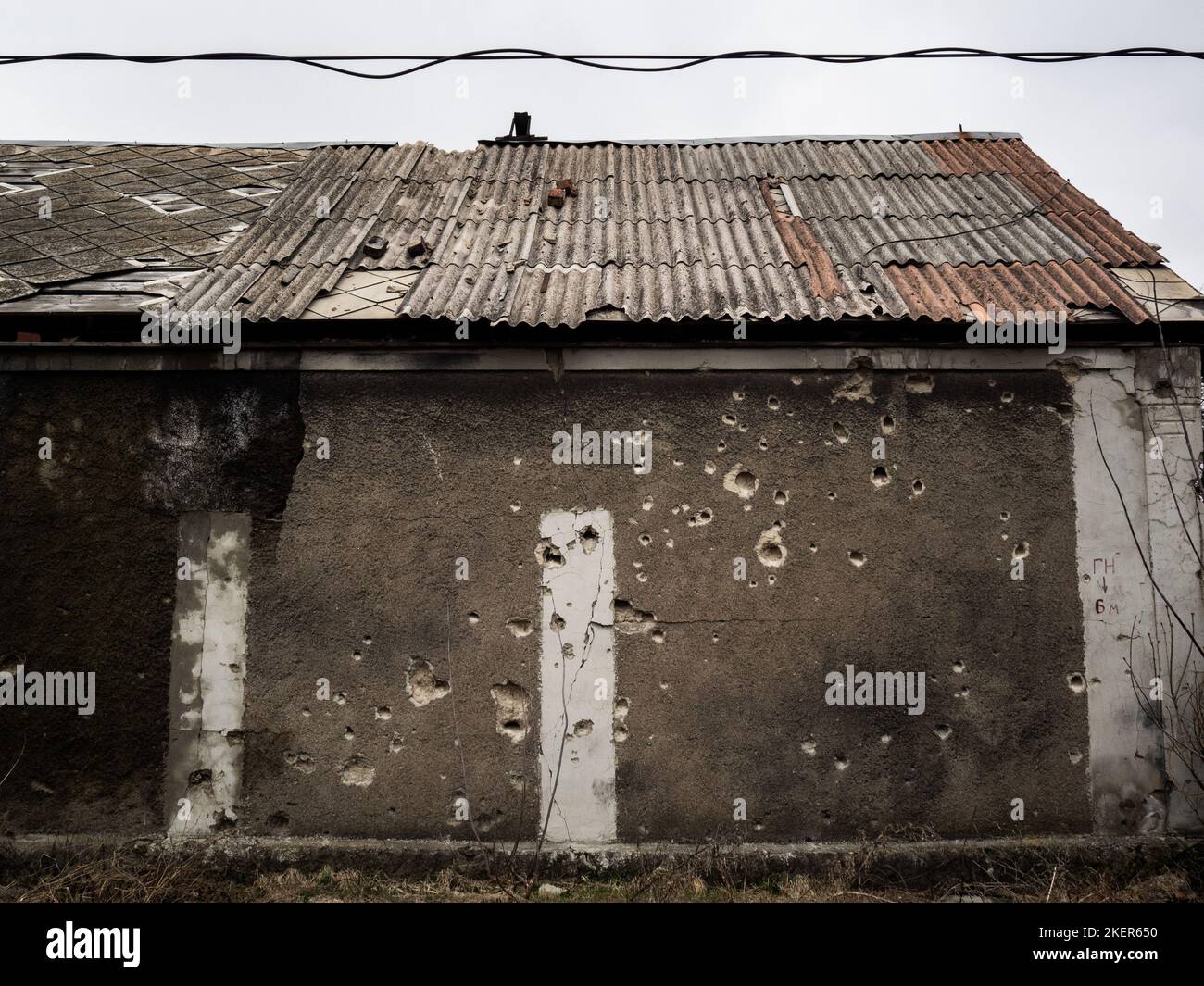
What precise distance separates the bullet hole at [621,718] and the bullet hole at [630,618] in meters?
0.39

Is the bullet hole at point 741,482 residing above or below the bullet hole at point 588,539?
above

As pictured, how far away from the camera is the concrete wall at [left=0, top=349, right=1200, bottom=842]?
4.23 meters

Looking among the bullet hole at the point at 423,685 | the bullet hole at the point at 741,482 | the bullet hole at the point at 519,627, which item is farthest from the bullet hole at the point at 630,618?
the bullet hole at the point at 423,685

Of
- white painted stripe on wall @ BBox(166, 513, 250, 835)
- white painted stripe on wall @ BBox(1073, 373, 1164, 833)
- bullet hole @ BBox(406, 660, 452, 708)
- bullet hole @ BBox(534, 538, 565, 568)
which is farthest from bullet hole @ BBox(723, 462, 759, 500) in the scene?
white painted stripe on wall @ BBox(166, 513, 250, 835)

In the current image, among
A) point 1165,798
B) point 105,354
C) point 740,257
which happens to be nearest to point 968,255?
point 740,257

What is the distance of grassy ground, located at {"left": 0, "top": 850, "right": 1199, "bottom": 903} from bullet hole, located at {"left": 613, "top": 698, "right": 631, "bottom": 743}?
69cm

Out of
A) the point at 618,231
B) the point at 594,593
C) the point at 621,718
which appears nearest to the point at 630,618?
the point at 594,593

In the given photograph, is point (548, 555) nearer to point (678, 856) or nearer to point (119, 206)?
point (678, 856)

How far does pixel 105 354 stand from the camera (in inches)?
176

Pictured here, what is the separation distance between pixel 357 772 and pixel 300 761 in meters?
0.32

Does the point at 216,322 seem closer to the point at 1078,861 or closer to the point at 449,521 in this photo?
the point at 449,521

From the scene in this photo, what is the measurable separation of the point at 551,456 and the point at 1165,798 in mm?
3778

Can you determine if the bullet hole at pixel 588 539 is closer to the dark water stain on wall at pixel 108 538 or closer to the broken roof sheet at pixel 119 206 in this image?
the dark water stain on wall at pixel 108 538

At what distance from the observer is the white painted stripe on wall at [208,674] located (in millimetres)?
4262
